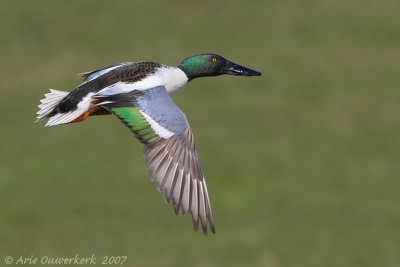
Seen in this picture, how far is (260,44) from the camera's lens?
883 inches

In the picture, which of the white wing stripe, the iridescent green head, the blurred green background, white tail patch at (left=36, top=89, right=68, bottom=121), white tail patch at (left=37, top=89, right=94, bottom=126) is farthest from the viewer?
the blurred green background

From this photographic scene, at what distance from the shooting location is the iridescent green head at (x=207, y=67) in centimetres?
845

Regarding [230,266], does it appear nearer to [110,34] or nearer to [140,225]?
[140,225]

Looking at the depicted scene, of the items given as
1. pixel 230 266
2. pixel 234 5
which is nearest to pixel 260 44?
pixel 234 5

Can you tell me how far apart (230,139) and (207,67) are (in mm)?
9897

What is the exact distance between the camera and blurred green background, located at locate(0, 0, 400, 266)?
14.3m

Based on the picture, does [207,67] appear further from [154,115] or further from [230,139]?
[230,139]

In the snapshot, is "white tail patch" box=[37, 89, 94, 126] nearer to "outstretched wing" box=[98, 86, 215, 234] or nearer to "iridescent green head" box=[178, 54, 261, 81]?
"outstretched wing" box=[98, 86, 215, 234]

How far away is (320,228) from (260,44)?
320 inches

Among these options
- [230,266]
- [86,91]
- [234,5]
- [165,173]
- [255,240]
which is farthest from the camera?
[234,5]

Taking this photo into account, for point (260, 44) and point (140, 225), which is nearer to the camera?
point (140, 225)

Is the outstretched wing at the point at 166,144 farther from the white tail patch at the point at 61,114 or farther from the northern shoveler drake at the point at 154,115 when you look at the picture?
the white tail patch at the point at 61,114

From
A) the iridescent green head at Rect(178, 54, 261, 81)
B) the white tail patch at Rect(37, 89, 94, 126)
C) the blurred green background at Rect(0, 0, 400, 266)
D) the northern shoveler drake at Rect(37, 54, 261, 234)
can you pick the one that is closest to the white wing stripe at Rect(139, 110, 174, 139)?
the northern shoveler drake at Rect(37, 54, 261, 234)

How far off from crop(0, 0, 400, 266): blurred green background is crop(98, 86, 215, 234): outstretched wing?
569 centimetres
